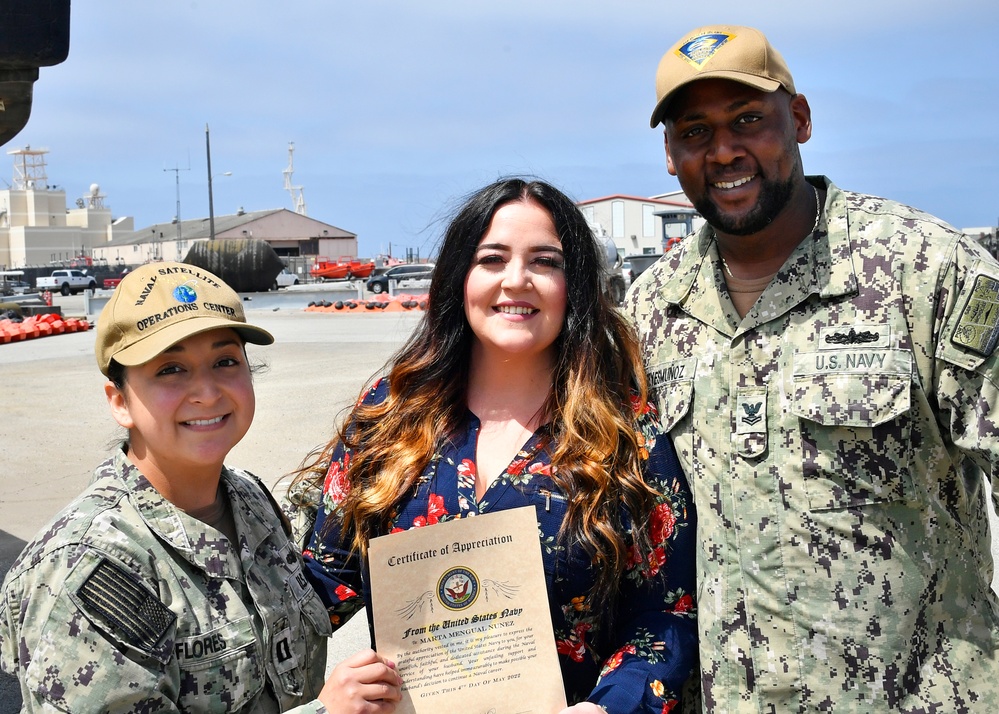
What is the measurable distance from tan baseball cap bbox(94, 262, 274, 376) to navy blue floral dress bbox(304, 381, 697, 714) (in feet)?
2.10

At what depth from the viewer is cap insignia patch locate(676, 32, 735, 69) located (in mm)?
2402

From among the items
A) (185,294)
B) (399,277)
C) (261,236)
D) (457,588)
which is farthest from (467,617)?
(261,236)

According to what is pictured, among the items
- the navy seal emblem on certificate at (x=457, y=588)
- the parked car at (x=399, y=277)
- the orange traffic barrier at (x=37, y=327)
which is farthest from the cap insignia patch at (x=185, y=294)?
the parked car at (x=399, y=277)

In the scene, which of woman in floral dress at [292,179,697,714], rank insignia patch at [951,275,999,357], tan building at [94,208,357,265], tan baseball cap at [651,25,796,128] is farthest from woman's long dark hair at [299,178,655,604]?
tan building at [94,208,357,265]

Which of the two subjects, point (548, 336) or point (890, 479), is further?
point (548, 336)

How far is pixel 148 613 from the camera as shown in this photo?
184cm

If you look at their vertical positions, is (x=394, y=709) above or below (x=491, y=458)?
Result: below

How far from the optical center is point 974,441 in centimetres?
212

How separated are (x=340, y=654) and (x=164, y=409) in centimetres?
272

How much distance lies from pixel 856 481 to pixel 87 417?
990cm

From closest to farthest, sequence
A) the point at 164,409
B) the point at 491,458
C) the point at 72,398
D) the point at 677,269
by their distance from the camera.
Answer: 1. the point at 164,409
2. the point at 491,458
3. the point at 677,269
4. the point at 72,398

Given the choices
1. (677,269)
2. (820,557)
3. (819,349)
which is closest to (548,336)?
(677,269)

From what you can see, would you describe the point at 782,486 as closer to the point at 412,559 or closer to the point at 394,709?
the point at 412,559

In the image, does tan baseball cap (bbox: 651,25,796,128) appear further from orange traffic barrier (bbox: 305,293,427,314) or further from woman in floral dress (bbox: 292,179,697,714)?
orange traffic barrier (bbox: 305,293,427,314)
